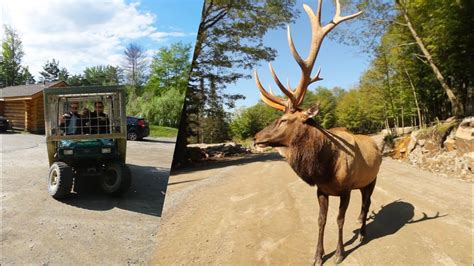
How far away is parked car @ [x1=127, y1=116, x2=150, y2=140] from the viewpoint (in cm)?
117

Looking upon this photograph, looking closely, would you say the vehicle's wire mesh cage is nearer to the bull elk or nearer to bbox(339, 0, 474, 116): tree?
the bull elk

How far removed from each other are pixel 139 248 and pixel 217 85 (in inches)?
26.5

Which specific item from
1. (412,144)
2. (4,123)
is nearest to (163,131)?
(4,123)

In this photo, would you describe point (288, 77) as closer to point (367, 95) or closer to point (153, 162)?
point (367, 95)

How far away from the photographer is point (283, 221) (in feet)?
4.65

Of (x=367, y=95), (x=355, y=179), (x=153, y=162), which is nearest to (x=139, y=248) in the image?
(x=153, y=162)

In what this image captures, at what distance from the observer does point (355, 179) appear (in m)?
1.53

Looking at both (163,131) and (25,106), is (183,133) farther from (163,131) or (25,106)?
(25,106)

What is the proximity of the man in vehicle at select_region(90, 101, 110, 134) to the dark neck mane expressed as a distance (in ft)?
2.31

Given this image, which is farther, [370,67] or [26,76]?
[370,67]

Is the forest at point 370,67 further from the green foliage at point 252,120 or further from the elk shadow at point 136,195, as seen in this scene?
the elk shadow at point 136,195

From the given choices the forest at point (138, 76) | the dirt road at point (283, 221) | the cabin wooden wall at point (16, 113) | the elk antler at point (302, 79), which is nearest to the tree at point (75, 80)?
the forest at point (138, 76)

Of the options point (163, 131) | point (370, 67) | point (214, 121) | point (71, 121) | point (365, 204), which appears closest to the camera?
point (71, 121)

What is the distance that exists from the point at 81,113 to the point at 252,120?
63 centimetres
